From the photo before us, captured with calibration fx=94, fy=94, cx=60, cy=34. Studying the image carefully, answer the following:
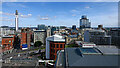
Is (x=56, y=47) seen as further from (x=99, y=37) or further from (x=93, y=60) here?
(x=99, y=37)

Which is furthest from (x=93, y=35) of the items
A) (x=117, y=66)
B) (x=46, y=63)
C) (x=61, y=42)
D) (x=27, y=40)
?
(x=117, y=66)

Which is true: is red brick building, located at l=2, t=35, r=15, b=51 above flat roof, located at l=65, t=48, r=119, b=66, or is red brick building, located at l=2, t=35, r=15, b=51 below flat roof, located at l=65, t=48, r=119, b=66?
below

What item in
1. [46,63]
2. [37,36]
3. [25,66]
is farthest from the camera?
[37,36]

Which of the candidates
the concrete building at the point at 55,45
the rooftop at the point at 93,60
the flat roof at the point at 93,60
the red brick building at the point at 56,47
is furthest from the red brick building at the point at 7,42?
the flat roof at the point at 93,60

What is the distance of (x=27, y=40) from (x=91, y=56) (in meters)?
31.2

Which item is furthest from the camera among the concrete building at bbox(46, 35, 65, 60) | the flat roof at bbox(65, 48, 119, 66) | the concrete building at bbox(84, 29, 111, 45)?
the concrete building at bbox(84, 29, 111, 45)

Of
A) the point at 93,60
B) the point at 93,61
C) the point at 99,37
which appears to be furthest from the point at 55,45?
the point at 99,37

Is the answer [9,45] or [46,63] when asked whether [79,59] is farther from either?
[9,45]

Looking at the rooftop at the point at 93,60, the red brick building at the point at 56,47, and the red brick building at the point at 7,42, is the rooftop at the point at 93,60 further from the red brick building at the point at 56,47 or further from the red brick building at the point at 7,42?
the red brick building at the point at 7,42

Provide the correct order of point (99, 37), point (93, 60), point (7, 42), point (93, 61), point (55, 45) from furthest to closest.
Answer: point (7, 42) < point (99, 37) < point (55, 45) < point (93, 60) < point (93, 61)

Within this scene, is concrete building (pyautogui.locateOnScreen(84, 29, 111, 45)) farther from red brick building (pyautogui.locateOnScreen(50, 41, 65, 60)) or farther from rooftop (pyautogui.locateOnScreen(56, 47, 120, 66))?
rooftop (pyautogui.locateOnScreen(56, 47, 120, 66))

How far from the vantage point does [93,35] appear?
1245 inches

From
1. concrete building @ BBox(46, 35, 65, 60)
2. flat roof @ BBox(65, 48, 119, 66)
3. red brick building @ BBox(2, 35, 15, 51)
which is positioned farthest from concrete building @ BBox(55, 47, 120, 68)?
red brick building @ BBox(2, 35, 15, 51)

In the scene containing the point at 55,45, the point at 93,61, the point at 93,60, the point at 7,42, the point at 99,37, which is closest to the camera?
the point at 93,61
